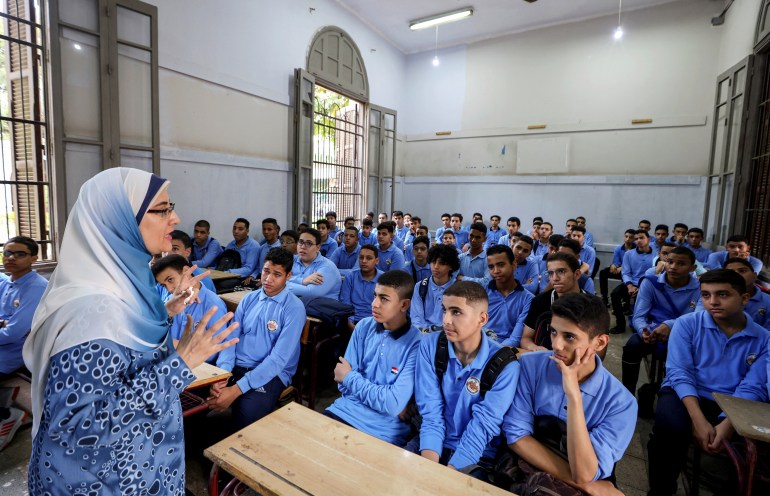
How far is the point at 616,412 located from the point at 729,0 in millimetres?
9105

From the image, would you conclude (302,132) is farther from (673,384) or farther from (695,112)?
(695,112)

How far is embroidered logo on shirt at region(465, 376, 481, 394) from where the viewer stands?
1.81 m

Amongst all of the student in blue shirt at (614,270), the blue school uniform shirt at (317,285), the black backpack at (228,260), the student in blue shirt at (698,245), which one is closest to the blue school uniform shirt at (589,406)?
the blue school uniform shirt at (317,285)

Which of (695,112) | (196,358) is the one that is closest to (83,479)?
(196,358)

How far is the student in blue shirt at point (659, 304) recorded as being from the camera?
127 inches

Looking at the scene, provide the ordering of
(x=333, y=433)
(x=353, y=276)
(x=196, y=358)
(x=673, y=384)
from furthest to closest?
(x=353, y=276) < (x=673, y=384) < (x=333, y=433) < (x=196, y=358)

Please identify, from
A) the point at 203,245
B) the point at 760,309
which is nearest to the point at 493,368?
the point at 760,309

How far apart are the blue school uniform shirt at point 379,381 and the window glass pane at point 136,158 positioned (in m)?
4.45

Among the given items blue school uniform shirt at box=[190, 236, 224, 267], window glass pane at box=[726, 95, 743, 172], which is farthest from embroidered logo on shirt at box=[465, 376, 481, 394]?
window glass pane at box=[726, 95, 743, 172]

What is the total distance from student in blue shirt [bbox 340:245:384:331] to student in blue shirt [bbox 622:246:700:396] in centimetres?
235

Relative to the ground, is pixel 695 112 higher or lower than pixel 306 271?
higher

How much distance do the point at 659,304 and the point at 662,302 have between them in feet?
0.11

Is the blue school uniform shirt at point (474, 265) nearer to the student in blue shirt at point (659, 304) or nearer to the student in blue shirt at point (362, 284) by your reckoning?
the student in blue shirt at point (362, 284)

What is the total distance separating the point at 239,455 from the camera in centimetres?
141
